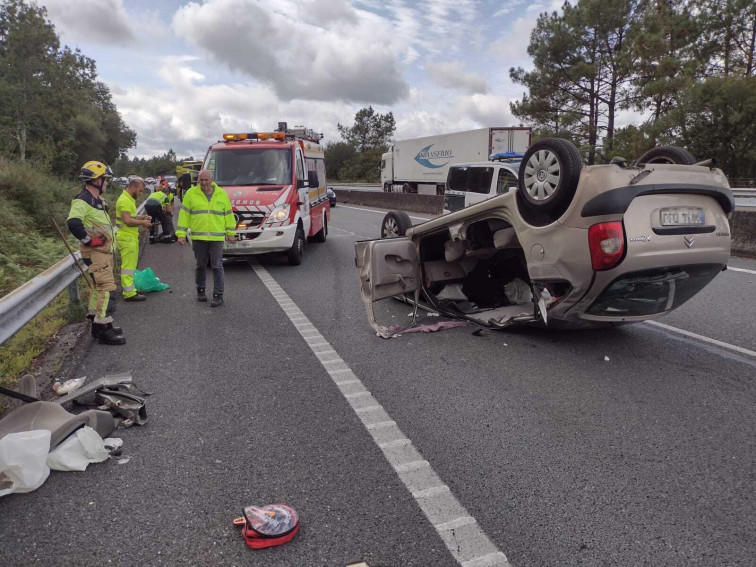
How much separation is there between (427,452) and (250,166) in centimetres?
819

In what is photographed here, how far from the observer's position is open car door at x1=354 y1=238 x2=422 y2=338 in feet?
19.2

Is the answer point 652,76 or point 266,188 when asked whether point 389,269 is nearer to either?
point 266,188

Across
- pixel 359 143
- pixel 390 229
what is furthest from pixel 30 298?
pixel 359 143

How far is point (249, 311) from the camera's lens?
671cm

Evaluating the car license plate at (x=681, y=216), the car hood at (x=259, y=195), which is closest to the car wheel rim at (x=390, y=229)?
the car hood at (x=259, y=195)

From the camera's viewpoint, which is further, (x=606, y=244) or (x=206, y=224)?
(x=206, y=224)

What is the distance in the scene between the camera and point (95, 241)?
5656 mm

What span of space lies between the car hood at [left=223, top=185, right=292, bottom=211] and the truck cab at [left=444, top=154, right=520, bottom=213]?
4.43 m

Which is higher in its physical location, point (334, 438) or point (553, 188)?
point (553, 188)

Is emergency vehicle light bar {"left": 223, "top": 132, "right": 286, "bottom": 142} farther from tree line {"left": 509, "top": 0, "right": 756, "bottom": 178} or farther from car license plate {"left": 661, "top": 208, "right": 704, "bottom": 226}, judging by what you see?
tree line {"left": 509, "top": 0, "right": 756, "bottom": 178}

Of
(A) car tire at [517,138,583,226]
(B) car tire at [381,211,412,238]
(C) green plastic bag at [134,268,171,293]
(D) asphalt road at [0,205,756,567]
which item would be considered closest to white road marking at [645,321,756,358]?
(D) asphalt road at [0,205,756,567]

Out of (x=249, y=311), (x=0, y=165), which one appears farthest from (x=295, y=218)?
(x=0, y=165)

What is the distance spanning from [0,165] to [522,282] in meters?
17.1

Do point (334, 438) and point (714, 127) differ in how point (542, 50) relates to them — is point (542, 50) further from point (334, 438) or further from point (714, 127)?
point (334, 438)
